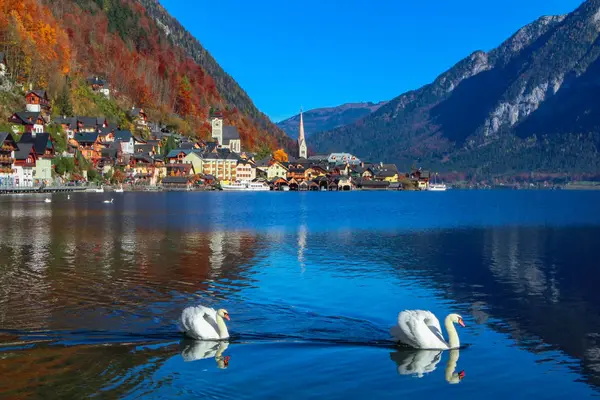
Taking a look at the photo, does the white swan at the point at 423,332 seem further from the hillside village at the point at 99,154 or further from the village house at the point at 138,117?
the village house at the point at 138,117

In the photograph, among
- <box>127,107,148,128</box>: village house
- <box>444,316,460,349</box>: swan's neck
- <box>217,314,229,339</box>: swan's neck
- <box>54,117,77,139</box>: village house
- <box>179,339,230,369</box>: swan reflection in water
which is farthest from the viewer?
<box>127,107,148,128</box>: village house

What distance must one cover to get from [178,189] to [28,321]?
15285 centimetres

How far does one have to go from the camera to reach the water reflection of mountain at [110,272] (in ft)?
64.8

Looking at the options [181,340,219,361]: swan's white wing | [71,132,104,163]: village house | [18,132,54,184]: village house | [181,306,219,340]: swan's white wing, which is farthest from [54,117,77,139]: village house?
[181,340,219,361]: swan's white wing

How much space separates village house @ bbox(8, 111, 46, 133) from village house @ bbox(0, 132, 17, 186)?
8924mm

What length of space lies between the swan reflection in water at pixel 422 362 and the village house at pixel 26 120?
120 metres

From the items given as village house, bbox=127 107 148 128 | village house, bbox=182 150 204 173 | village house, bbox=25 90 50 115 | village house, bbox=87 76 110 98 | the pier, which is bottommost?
the pier

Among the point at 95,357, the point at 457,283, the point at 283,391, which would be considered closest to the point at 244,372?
the point at 283,391

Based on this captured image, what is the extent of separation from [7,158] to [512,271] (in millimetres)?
103188

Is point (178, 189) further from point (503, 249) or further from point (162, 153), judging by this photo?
point (503, 249)

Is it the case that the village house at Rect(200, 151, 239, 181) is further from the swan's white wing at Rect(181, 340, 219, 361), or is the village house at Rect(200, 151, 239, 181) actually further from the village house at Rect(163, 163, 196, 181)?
the swan's white wing at Rect(181, 340, 219, 361)

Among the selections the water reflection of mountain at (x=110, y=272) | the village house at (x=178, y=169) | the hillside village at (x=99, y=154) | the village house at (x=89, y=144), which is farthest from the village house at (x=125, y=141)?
the water reflection of mountain at (x=110, y=272)

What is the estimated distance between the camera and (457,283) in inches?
1088

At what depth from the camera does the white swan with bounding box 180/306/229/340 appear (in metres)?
16.7
